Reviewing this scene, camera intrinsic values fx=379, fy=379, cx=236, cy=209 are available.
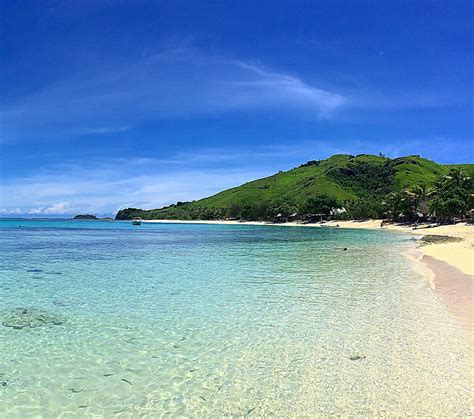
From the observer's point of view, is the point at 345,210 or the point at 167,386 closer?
the point at 167,386

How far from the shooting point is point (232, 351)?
10078 millimetres

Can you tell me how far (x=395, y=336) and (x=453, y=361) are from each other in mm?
2069

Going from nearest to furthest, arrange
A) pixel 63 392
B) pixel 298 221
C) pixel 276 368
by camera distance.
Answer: pixel 63 392, pixel 276 368, pixel 298 221

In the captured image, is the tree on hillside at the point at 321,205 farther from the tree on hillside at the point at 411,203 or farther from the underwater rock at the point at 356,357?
the underwater rock at the point at 356,357

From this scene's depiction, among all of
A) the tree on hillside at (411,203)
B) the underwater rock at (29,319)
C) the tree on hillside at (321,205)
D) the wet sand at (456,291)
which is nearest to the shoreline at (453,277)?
the wet sand at (456,291)

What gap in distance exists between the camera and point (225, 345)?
1055cm

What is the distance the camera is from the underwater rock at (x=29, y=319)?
12383 millimetres

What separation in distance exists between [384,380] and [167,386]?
465 centimetres

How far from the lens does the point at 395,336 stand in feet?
36.3

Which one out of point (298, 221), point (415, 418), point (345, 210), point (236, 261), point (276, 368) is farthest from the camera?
point (298, 221)

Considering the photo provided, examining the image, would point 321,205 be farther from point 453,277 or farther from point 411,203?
point 453,277

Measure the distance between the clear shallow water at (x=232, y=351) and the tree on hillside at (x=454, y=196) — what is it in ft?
232

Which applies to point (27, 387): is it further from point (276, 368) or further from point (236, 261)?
point (236, 261)

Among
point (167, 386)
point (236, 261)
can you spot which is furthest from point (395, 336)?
point (236, 261)
